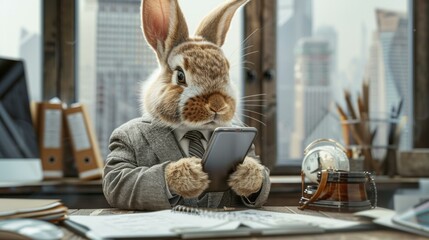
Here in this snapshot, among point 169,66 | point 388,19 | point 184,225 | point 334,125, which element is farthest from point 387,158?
point 184,225

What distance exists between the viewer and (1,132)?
2.09 m

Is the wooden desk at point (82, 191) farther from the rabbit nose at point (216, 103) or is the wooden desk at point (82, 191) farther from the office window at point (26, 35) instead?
the rabbit nose at point (216, 103)

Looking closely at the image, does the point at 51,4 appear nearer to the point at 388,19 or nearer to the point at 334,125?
the point at 334,125

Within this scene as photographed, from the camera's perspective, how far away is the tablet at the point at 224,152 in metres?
1.07

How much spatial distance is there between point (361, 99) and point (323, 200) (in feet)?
4.58

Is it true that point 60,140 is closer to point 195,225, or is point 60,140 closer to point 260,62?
point 260,62

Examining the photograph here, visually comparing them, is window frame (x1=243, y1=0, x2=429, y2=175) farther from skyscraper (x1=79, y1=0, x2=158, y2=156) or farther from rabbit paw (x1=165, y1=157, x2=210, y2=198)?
rabbit paw (x1=165, y1=157, x2=210, y2=198)

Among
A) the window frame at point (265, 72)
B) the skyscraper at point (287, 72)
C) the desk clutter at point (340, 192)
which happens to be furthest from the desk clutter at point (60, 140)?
the desk clutter at point (340, 192)

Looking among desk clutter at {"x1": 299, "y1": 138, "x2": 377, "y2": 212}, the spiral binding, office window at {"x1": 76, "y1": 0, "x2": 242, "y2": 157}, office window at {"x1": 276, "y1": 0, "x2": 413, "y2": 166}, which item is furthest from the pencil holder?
the spiral binding

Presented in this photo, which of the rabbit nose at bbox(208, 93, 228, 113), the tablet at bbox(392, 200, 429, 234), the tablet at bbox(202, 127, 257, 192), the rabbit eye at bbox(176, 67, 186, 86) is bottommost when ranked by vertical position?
the tablet at bbox(392, 200, 429, 234)

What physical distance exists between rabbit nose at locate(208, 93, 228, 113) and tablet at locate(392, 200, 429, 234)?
20.8 inches

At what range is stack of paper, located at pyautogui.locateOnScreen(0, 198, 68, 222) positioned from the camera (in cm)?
83

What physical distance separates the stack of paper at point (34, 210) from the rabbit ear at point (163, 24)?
545 millimetres

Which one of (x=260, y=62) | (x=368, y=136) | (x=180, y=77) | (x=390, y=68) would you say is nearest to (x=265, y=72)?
(x=260, y=62)
